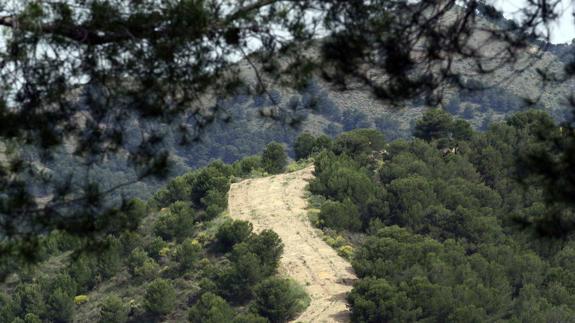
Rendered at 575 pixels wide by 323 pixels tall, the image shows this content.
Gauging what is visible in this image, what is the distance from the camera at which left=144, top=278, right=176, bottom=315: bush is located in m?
48.4

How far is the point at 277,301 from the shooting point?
45469 millimetres

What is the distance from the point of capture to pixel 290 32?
38.3ft

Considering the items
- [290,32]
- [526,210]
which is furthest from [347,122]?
[290,32]

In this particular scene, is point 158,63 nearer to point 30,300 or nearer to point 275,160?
point 30,300

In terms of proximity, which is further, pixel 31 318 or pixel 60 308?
pixel 60 308

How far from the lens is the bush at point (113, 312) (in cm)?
4822

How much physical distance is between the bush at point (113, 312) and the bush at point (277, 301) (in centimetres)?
597

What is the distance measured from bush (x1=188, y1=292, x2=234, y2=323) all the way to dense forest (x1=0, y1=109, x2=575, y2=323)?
52 mm

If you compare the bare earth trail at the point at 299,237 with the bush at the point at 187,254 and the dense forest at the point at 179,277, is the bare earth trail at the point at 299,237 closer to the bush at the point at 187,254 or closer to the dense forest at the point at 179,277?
the dense forest at the point at 179,277

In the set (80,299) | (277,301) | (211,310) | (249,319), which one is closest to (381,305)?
(277,301)

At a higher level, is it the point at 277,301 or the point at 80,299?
the point at 277,301

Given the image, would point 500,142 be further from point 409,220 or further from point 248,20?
point 248,20

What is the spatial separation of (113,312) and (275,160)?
1719cm

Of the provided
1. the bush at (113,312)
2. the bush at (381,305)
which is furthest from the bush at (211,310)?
the bush at (381,305)
